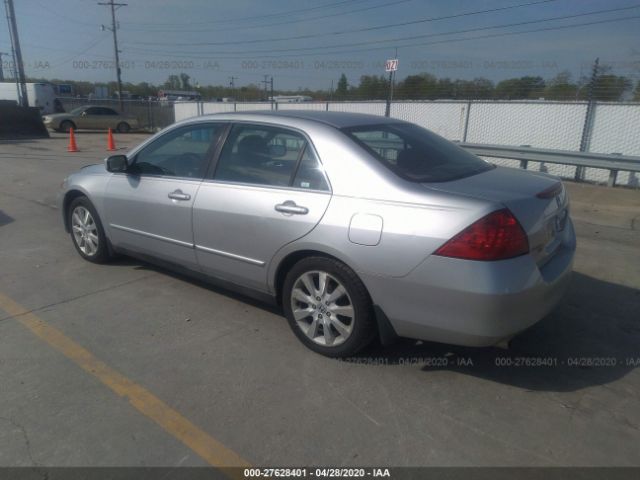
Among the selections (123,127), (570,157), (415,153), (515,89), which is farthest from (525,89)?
(123,127)

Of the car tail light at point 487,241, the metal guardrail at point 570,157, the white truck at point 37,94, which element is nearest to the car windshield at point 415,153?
the car tail light at point 487,241

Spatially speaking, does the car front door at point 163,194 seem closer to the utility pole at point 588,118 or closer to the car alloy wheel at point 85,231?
the car alloy wheel at point 85,231

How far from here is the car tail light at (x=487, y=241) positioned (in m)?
2.63

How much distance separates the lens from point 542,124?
12445 millimetres

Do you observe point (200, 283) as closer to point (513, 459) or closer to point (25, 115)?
point (513, 459)

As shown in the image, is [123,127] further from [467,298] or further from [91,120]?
[467,298]

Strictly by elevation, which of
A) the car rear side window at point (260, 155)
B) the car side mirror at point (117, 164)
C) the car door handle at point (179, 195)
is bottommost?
the car door handle at point (179, 195)

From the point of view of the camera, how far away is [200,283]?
463cm

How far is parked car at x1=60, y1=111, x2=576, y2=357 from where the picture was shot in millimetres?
2693

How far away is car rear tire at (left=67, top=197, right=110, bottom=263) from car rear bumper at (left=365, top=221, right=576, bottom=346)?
3.18 m

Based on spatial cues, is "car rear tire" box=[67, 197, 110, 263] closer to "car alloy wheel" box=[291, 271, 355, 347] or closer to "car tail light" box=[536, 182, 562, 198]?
"car alloy wheel" box=[291, 271, 355, 347]

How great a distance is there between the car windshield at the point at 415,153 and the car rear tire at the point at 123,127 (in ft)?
92.7

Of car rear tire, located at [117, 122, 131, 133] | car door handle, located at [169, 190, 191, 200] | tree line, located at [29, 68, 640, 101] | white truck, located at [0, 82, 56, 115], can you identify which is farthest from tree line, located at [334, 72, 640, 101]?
white truck, located at [0, 82, 56, 115]

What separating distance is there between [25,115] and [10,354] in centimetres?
2238
